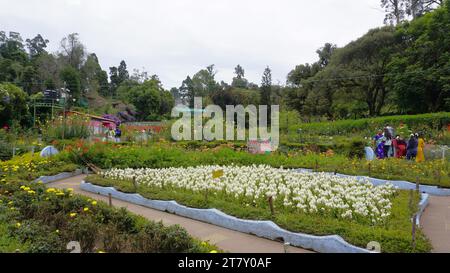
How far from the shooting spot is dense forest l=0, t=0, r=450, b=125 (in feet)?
73.4

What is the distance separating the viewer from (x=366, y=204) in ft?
18.8

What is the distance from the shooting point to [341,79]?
27719 mm

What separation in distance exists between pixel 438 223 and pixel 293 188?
246cm

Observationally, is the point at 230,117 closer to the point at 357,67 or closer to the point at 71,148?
the point at 357,67

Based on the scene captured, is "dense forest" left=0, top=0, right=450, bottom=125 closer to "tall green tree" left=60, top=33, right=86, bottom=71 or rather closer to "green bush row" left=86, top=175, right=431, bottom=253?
"tall green tree" left=60, top=33, right=86, bottom=71

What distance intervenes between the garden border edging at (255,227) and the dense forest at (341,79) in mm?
12777

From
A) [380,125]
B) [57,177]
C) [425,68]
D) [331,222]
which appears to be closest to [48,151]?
[57,177]

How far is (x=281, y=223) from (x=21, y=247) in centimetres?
316

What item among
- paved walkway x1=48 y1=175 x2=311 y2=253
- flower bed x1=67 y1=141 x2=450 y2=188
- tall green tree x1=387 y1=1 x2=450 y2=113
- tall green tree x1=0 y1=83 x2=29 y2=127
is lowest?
paved walkway x1=48 y1=175 x2=311 y2=253

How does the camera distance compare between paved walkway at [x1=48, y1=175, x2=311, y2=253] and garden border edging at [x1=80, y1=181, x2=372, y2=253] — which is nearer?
garden border edging at [x1=80, y1=181, x2=372, y2=253]

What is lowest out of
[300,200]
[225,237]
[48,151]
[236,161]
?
A: [225,237]

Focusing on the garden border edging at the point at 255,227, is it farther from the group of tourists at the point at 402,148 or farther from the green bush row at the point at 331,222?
the group of tourists at the point at 402,148

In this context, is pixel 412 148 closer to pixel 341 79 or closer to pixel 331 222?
pixel 331 222

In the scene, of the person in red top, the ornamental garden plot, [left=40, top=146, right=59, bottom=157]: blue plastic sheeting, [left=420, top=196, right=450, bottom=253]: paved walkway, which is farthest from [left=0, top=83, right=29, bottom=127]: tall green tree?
[left=420, top=196, right=450, bottom=253]: paved walkway
